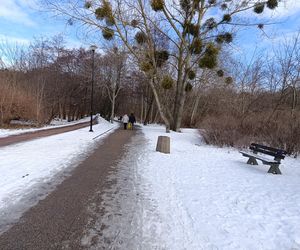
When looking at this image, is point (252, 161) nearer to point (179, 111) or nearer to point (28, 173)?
point (28, 173)

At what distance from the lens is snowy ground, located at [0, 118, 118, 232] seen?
5632mm

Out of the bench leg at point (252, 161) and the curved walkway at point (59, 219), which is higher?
the bench leg at point (252, 161)

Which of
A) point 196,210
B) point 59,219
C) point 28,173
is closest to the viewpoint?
point 59,219

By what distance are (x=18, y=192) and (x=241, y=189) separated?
4911mm

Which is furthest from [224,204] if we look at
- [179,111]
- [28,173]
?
[179,111]

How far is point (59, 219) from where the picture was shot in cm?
502

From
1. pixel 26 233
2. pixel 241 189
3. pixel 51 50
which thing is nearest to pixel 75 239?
pixel 26 233

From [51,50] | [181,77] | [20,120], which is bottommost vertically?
[20,120]

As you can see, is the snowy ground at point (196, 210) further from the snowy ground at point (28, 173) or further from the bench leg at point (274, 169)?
the snowy ground at point (28, 173)

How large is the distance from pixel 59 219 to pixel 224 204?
312cm

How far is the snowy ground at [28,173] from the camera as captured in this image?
563 centimetres

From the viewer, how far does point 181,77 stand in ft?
83.4

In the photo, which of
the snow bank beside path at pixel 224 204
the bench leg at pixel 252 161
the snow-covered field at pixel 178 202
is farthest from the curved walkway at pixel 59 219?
the bench leg at pixel 252 161

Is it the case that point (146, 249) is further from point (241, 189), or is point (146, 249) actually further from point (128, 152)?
point (128, 152)
